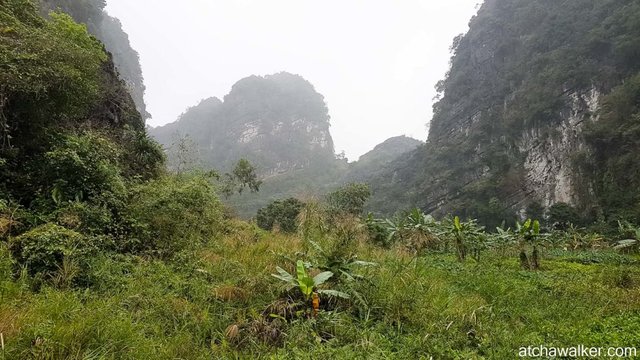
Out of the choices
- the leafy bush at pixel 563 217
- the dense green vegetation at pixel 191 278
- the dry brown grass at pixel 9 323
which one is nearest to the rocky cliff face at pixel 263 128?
the leafy bush at pixel 563 217

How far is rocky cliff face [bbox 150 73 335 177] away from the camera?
99.9 metres

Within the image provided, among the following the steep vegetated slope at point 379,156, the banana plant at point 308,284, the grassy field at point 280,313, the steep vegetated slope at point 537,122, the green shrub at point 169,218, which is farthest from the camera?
the steep vegetated slope at point 379,156

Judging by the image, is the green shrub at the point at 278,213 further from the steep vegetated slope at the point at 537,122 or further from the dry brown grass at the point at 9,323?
the steep vegetated slope at the point at 537,122

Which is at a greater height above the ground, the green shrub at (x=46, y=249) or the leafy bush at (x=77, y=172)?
the leafy bush at (x=77, y=172)

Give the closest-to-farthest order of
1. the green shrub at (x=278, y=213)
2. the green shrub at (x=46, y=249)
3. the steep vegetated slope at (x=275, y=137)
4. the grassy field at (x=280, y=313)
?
the grassy field at (x=280, y=313), the green shrub at (x=46, y=249), the green shrub at (x=278, y=213), the steep vegetated slope at (x=275, y=137)

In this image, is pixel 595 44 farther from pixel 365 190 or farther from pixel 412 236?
pixel 412 236

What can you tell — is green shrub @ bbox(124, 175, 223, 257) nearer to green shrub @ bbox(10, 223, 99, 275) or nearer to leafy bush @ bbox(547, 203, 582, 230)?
green shrub @ bbox(10, 223, 99, 275)

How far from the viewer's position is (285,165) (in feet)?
327

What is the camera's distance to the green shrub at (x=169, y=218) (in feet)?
27.6

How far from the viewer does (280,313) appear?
4984 mm

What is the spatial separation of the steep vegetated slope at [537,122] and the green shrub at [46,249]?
31.8 meters

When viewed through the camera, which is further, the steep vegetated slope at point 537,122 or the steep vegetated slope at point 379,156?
the steep vegetated slope at point 379,156

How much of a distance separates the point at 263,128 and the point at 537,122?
247 ft

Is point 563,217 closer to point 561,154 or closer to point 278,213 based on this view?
point 561,154
